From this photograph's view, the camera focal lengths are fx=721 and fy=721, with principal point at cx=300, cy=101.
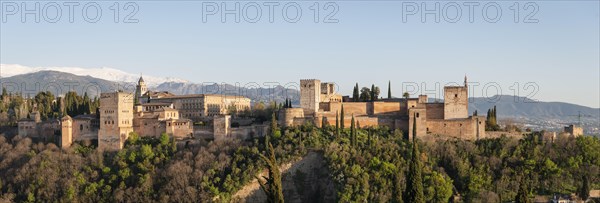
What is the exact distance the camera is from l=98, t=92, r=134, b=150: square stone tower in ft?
157

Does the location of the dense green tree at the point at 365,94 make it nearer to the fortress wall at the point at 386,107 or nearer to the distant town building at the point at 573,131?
the fortress wall at the point at 386,107

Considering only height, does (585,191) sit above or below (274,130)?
below

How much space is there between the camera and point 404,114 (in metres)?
49.2

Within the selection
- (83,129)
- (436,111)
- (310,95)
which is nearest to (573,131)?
(436,111)

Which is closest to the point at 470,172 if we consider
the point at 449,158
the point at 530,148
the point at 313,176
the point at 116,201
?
the point at 449,158

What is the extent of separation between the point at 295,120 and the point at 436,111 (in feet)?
31.0

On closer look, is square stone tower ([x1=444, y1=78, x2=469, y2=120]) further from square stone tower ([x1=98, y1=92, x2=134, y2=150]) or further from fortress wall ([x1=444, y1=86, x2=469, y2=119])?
square stone tower ([x1=98, y1=92, x2=134, y2=150])

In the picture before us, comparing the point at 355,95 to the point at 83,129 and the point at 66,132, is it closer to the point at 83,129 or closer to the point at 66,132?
the point at 83,129

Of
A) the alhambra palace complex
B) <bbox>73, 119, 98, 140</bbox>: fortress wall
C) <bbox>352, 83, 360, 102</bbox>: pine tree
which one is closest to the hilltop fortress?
the alhambra palace complex

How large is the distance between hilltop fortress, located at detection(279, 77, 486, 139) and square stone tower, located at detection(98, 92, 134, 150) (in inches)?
415

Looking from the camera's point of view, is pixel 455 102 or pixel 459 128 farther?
pixel 455 102

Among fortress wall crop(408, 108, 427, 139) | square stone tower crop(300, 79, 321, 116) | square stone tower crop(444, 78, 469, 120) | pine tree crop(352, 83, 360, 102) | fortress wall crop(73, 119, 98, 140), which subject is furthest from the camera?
pine tree crop(352, 83, 360, 102)

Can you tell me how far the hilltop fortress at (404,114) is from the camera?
47.2 m

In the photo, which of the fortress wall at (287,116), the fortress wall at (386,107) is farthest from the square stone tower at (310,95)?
the fortress wall at (386,107)
